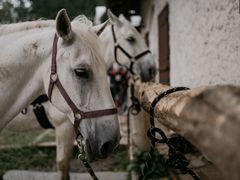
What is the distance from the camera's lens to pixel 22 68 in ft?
5.61

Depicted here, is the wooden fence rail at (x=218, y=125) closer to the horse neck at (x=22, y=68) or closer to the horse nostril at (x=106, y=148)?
the horse nostril at (x=106, y=148)

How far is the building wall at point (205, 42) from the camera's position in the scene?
211 cm

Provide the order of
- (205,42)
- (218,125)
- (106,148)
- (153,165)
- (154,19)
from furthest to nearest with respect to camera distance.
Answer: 1. (154,19)
2. (153,165)
3. (205,42)
4. (106,148)
5. (218,125)

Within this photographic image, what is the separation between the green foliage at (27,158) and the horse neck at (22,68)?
238 cm

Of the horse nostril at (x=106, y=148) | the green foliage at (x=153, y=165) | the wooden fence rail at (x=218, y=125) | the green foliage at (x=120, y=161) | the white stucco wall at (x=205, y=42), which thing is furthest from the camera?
the green foliage at (x=120, y=161)

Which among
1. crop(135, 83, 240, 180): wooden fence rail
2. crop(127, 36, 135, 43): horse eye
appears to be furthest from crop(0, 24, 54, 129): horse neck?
crop(127, 36, 135, 43): horse eye

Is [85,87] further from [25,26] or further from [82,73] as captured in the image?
[25,26]

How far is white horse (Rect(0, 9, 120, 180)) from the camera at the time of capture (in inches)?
59.6

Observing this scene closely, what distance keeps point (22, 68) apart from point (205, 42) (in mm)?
1862

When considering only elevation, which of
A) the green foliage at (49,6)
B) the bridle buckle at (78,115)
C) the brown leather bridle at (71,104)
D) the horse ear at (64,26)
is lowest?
the bridle buckle at (78,115)

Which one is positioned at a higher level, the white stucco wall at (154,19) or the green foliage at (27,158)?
the white stucco wall at (154,19)

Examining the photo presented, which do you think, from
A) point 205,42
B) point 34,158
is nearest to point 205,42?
point 205,42

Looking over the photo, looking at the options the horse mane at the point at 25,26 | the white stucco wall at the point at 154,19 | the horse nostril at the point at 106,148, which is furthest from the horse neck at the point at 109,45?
the horse nostril at the point at 106,148

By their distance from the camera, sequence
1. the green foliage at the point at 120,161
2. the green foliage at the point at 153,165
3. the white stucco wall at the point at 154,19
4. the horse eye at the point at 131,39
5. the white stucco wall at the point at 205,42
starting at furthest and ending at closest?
the white stucco wall at the point at 154,19
the horse eye at the point at 131,39
the green foliage at the point at 120,161
the green foliage at the point at 153,165
the white stucco wall at the point at 205,42
